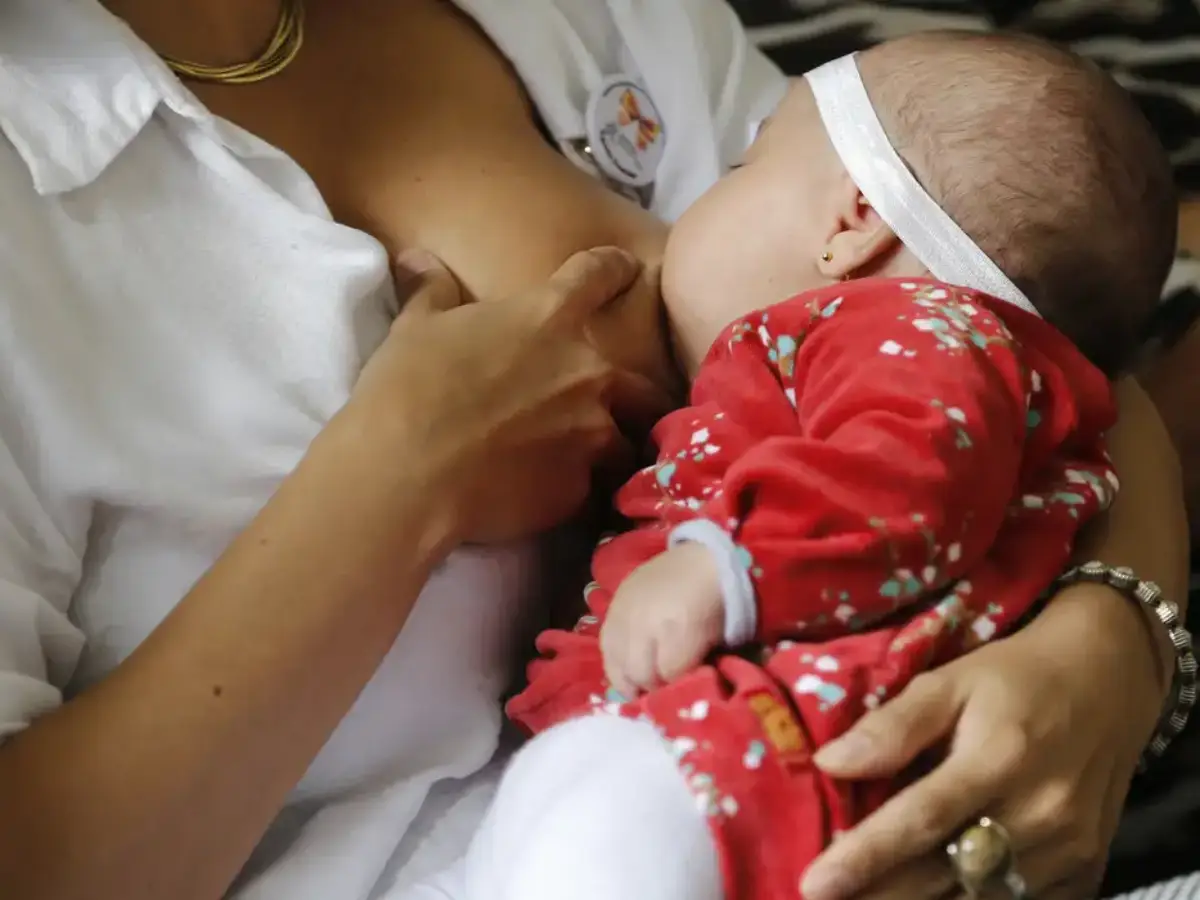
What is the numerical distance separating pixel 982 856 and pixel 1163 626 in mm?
285

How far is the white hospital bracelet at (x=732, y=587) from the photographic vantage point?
0.63 meters

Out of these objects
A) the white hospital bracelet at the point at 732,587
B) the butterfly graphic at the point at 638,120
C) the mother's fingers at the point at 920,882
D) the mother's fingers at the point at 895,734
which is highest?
the butterfly graphic at the point at 638,120

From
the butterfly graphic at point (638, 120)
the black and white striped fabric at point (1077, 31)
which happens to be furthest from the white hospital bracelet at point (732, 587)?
the black and white striped fabric at point (1077, 31)

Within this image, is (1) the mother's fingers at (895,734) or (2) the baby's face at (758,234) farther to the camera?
(2) the baby's face at (758,234)

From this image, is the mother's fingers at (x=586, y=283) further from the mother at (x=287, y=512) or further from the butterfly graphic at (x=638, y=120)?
the butterfly graphic at (x=638, y=120)

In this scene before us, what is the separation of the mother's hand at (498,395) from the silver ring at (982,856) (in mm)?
358

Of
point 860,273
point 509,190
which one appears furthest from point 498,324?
point 860,273

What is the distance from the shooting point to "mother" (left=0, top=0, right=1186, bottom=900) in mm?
606

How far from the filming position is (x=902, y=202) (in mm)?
799

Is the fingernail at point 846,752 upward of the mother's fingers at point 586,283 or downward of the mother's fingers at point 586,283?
downward

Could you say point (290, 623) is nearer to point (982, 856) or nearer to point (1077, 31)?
point (982, 856)

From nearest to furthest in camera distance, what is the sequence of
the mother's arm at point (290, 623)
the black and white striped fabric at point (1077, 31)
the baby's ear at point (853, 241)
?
the mother's arm at point (290, 623) → the baby's ear at point (853, 241) → the black and white striped fabric at point (1077, 31)

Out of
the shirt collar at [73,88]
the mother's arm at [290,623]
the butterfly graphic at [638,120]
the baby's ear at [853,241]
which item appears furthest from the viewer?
the butterfly graphic at [638,120]

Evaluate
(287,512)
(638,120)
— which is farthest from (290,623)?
(638,120)
